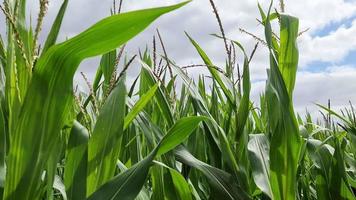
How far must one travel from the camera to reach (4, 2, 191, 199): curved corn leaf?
640 millimetres

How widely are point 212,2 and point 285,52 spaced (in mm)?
Result: 232

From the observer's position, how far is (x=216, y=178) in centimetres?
109

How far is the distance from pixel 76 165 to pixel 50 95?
7.5 inches

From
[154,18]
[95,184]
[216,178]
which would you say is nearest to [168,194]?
[216,178]

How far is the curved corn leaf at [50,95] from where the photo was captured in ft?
2.10

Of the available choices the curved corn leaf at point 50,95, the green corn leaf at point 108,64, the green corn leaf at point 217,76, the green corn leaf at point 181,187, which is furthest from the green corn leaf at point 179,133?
the green corn leaf at point 108,64

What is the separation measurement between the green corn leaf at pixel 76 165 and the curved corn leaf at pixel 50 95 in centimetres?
11

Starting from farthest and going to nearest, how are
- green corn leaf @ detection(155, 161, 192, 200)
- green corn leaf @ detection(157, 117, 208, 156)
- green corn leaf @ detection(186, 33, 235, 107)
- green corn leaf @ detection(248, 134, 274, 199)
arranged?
green corn leaf @ detection(186, 33, 235, 107) → green corn leaf @ detection(248, 134, 274, 199) → green corn leaf @ detection(155, 161, 192, 200) → green corn leaf @ detection(157, 117, 208, 156)

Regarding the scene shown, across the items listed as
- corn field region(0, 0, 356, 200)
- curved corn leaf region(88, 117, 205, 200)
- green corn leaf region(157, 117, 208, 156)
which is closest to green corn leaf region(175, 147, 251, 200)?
corn field region(0, 0, 356, 200)

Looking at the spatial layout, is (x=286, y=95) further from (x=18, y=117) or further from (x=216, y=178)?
(x=18, y=117)

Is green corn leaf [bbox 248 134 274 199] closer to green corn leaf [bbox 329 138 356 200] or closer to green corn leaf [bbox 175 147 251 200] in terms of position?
green corn leaf [bbox 175 147 251 200]

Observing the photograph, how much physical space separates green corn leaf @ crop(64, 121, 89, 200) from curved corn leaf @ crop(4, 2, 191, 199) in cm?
11

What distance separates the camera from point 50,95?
68cm

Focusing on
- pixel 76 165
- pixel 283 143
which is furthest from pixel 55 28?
pixel 283 143
